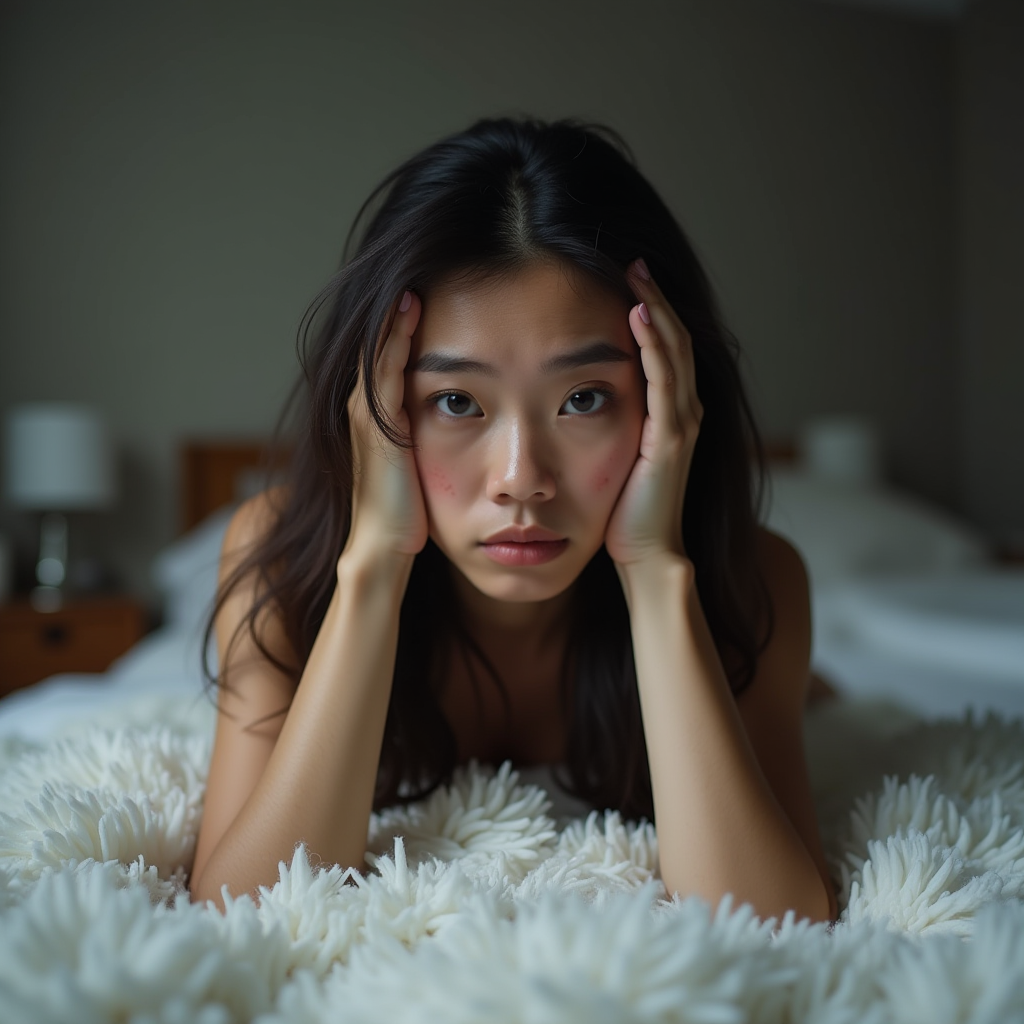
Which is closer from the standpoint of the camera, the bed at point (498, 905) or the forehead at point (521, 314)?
the bed at point (498, 905)

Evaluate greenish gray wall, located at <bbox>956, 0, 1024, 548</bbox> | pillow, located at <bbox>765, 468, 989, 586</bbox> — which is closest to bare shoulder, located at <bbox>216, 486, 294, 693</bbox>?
A: pillow, located at <bbox>765, 468, 989, 586</bbox>

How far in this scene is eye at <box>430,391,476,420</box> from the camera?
880 millimetres

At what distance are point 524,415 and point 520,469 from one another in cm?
5

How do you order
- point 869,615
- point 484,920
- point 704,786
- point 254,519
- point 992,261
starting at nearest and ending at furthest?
1. point 484,920
2. point 704,786
3. point 254,519
4. point 869,615
5. point 992,261

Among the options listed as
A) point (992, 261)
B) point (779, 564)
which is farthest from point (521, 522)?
point (992, 261)

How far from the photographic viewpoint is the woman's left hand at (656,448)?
91 centimetres

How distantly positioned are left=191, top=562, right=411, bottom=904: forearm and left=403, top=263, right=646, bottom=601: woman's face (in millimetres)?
111

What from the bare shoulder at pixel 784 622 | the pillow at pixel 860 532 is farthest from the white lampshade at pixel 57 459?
the bare shoulder at pixel 784 622

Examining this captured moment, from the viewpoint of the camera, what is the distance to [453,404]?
34.8 inches

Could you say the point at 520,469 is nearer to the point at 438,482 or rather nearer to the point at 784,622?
the point at 438,482

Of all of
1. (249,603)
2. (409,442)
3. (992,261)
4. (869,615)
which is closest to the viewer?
(409,442)

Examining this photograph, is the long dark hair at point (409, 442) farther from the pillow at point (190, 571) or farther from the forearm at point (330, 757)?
the pillow at point (190, 571)

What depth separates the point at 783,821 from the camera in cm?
80

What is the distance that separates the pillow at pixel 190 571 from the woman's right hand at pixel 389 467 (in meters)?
1.50
